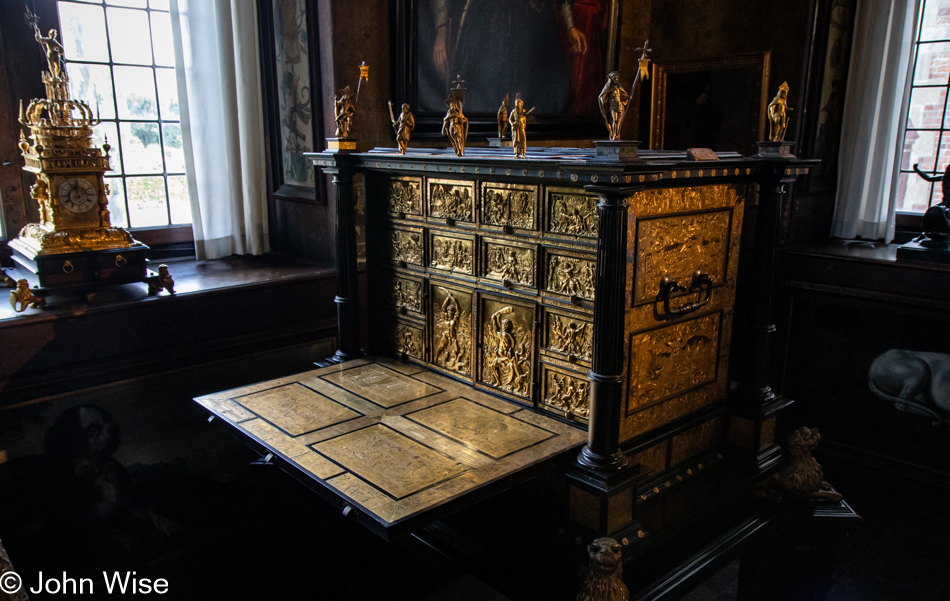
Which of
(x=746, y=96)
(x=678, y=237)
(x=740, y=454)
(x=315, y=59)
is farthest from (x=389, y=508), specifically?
(x=746, y=96)

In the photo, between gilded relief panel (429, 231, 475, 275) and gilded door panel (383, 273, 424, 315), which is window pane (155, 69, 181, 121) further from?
gilded relief panel (429, 231, 475, 275)

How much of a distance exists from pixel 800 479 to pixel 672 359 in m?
0.92

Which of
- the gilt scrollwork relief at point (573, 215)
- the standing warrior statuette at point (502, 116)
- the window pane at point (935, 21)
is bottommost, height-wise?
the gilt scrollwork relief at point (573, 215)

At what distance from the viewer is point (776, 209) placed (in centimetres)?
329

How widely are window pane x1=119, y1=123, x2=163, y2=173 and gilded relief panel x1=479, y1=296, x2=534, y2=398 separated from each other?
8.99 feet

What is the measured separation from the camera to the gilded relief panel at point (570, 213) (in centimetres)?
288

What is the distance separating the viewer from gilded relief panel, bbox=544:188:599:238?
113 inches

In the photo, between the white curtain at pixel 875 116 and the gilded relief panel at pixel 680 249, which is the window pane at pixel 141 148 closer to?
the gilded relief panel at pixel 680 249

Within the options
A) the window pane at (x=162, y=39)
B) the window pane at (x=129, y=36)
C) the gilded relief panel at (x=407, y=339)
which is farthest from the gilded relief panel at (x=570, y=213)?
the window pane at (x=129, y=36)

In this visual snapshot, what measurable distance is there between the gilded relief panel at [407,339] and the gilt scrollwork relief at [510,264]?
2.26ft

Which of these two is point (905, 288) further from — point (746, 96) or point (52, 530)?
point (52, 530)

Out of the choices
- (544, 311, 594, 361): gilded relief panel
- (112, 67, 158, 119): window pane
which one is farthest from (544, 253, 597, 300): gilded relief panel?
(112, 67, 158, 119): window pane

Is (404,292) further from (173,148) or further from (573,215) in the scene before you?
(173,148)

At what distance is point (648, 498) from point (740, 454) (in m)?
0.71
